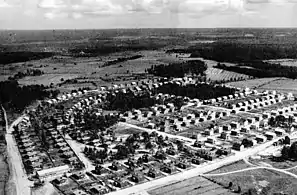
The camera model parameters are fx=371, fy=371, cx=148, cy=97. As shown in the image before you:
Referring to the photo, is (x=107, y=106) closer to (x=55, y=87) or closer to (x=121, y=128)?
(x=121, y=128)

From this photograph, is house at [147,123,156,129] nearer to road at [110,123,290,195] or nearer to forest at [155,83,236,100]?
road at [110,123,290,195]

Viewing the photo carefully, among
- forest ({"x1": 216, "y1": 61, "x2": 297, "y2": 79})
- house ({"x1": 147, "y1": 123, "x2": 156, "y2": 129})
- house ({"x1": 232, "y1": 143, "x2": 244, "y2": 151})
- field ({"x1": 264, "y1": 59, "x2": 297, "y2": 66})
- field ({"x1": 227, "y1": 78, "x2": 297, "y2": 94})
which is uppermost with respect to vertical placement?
field ({"x1": 264, "y1": 59, "x2": 297, "y2": 66})

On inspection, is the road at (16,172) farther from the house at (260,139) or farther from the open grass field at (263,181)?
the house at (260,139)

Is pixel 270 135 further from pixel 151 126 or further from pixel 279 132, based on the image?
pixel 151 126

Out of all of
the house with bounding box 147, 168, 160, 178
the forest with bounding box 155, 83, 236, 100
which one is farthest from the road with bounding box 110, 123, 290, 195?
the forest with bounding box 155, 83, 236, 100

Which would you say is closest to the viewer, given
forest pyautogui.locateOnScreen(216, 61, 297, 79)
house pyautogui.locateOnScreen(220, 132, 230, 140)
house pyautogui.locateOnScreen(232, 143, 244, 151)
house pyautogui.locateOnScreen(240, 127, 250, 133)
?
house pyautogui.locateOnScreen(232, 143, 244, 151)

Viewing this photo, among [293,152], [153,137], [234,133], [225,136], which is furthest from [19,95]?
[293,152]
